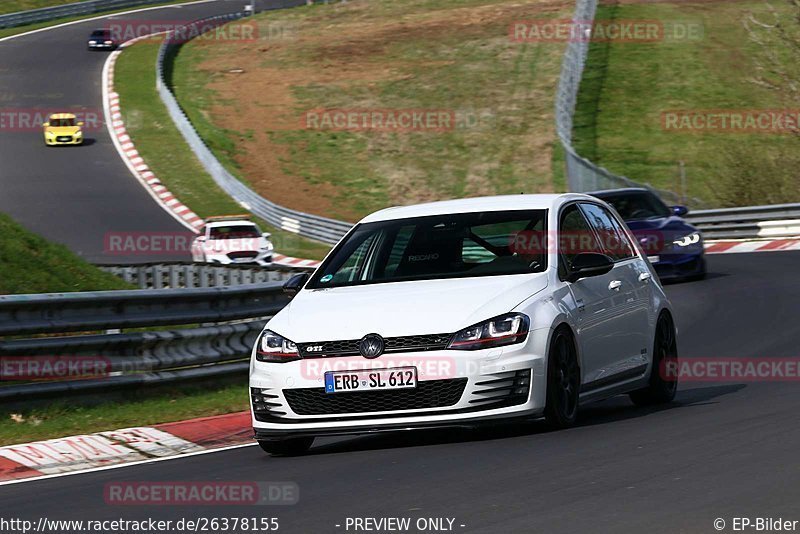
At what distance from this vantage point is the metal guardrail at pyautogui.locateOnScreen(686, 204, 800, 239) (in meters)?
28.3

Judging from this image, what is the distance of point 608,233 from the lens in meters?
10.5

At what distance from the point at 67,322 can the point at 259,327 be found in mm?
2200

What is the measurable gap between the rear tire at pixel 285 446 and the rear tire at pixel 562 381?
1534mm

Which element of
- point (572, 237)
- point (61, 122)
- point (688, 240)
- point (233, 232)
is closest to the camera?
point (572, 237)

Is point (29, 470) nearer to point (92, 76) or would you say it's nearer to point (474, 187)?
point (474, 187)

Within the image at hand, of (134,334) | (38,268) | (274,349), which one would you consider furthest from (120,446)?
(38,268)

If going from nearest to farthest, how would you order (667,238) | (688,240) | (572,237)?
1. (572,237)
2. (667,238)
3. (688,240)

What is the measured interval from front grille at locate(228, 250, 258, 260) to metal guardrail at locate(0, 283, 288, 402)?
17.3 metres

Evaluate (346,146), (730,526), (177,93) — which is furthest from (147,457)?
(177,93)

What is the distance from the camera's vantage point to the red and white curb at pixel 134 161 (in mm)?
38250

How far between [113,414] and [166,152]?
116ft

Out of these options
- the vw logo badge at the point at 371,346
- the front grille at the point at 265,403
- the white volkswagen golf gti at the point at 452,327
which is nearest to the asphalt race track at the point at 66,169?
the white volkswagen golf gti at the point at 452,327

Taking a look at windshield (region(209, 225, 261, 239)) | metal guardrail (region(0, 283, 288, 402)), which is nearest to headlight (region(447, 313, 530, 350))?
metal guardrail (region(0, 283, 288, 402))

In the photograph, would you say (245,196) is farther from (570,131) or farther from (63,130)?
(570,131)
